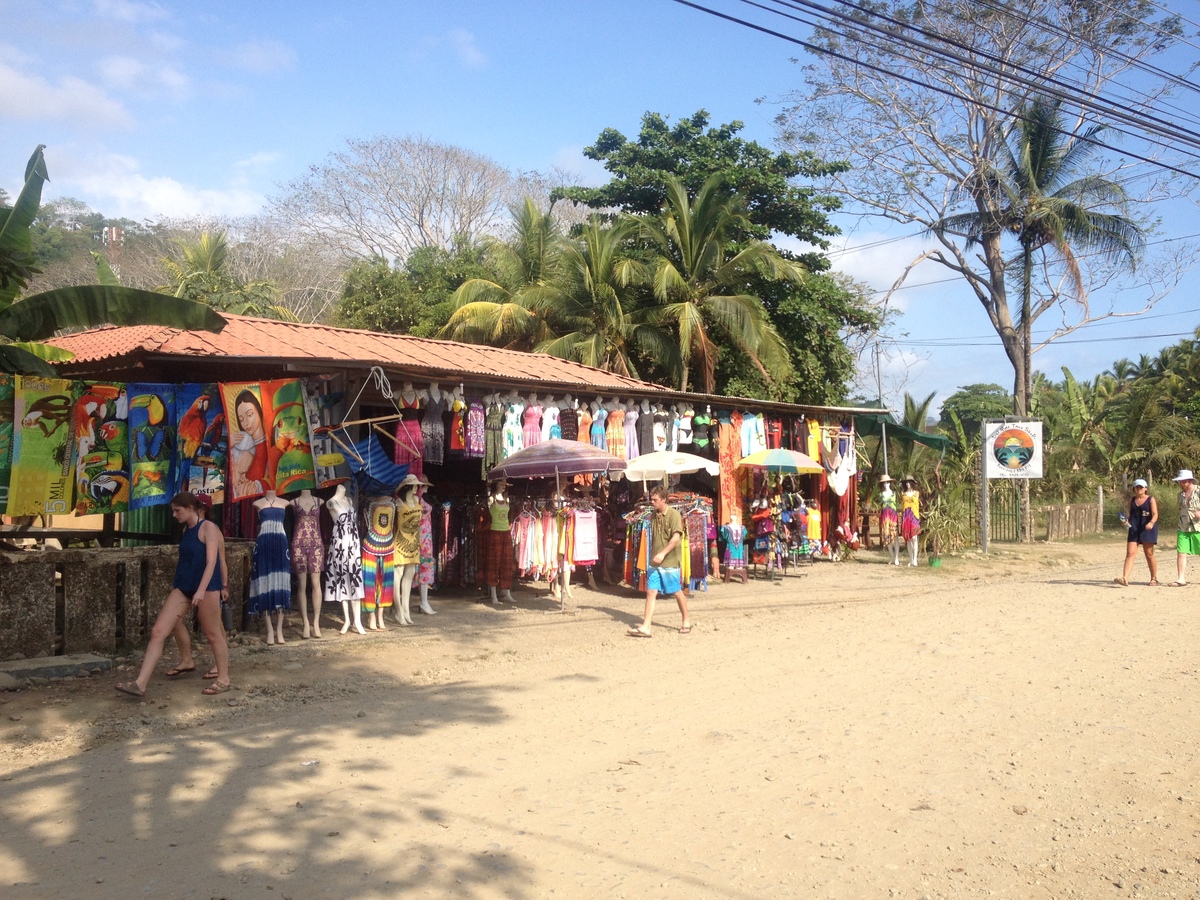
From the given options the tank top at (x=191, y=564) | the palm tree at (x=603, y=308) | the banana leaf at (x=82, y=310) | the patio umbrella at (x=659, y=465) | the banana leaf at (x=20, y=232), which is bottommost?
the tank top at (x=191, y=564)

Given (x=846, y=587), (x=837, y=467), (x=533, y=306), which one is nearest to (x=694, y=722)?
(x=846, y=587)

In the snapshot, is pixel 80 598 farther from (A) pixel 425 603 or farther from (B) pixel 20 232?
(A) pixel 425 603

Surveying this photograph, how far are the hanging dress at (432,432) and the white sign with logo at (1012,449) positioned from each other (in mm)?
14133

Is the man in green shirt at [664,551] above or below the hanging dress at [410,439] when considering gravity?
below

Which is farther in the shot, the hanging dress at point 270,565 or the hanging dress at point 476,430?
the hanging dress at point 476,430

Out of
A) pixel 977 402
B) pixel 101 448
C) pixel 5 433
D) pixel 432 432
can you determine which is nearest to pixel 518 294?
pixel 432 432

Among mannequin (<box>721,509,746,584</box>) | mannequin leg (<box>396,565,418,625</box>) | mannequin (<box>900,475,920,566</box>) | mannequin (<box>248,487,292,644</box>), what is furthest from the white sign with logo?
mannequin (<box>248,487,292,644</box>)

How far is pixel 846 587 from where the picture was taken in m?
16.2

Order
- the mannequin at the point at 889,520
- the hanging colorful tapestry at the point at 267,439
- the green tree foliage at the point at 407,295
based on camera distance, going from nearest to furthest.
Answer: the hanging colorful tapestry at the point at 267,439 < the mannequin at the point at 889,520 < the green tree foliage at the point at 407,295

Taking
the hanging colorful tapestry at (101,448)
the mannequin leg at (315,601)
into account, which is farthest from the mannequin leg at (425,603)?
the hanging colorful tapestry at (101,448)

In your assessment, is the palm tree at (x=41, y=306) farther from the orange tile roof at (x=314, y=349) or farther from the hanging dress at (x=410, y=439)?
the hanging dress at (x=410, y=439)

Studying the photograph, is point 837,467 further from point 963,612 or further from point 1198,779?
point 1198,779

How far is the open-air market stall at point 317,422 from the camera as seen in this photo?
31.0ft

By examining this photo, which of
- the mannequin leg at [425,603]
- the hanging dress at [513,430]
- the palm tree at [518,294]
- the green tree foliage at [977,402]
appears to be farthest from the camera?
the green tree foliage at [977,402]
